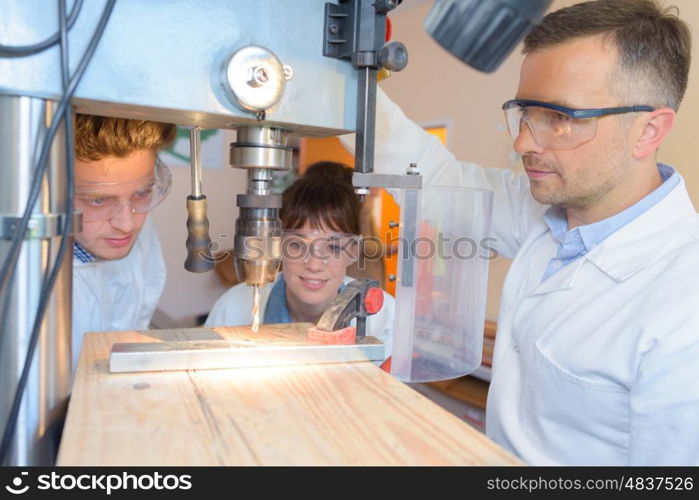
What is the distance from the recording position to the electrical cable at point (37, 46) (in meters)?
0.57

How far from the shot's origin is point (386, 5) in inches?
28.9

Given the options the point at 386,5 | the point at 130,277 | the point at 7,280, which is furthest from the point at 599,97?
the point at 130,277

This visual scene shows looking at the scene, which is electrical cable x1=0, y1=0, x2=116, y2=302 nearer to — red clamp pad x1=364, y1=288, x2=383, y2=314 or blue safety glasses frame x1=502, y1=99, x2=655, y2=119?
red clamp pad x1=364, y1=288, x2=383, y2=314

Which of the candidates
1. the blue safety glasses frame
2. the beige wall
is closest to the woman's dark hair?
the blue safety glasses frame

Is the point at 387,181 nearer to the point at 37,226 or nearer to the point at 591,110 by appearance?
the point at 37,226

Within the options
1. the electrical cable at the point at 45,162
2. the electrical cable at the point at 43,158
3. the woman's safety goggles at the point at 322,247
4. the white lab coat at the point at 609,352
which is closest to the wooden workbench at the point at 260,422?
the electrical cable at the point at 45,162

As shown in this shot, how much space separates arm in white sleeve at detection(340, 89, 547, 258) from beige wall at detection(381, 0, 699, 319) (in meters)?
1.06

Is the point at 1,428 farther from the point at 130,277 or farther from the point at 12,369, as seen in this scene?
the point at 130,277

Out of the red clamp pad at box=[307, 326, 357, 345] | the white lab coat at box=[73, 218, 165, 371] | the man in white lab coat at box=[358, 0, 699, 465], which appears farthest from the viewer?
the white lab coat at box=[73, 218, 165, 371]

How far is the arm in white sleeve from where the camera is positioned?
1.42 metres

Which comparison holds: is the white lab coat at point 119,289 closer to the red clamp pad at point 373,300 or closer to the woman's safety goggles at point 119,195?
the woman's safety goggles at point 119,195

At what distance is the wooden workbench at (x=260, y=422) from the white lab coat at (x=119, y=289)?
1.88ft

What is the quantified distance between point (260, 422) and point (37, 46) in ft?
1.50

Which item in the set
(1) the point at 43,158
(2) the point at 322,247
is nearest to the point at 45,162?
(1) the point at 43,158
